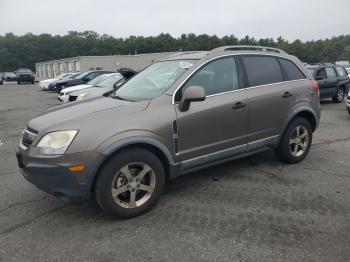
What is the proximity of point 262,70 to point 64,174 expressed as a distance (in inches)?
120

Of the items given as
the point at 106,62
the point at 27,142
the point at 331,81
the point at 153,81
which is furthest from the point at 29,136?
the point at 106,62

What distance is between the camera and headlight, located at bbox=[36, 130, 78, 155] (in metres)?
3.18

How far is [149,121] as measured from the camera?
353 cm

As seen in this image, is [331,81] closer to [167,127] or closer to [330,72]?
[330,72]

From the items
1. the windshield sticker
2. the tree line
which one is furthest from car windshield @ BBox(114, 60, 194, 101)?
the tree line

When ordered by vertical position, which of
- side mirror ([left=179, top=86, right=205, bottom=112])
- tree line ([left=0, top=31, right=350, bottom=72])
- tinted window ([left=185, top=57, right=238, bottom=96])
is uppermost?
tree line ([left=0, top=31, right=350, bottom=72])

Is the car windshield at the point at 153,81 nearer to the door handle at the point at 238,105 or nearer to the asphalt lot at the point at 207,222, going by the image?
the door handle at the point at 238,105

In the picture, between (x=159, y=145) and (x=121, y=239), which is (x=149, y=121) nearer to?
(x=159, y=145)

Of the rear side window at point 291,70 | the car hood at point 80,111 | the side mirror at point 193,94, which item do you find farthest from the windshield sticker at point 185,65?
the rear side window at point 291,70

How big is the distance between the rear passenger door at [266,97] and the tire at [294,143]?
0.25m

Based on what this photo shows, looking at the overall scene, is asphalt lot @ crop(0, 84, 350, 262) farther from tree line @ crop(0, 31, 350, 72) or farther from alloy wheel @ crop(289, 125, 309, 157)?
tree line @ crop(0, 31, 350, 72)

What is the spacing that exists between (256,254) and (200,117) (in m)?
1.64

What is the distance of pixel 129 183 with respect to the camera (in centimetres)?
349

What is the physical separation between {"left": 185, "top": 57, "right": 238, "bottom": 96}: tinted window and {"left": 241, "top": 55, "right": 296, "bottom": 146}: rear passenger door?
0.75 ft
